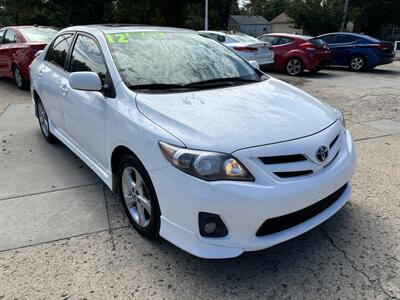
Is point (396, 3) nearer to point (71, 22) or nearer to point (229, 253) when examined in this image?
point (71, 22)

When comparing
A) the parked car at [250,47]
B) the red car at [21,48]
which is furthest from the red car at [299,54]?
the red car at [21,48]

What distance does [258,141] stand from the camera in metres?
2.36

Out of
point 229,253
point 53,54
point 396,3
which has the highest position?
point 396,3

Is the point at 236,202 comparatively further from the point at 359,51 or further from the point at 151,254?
the point at 359,51

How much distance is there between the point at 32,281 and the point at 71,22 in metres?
26.6

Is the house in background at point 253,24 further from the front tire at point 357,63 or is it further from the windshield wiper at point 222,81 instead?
the windshield wiper at point 222,81

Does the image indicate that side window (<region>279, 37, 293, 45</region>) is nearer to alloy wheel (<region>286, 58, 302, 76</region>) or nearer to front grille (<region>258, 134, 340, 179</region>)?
alloy wheel (<region>286, 58, 302, 76</region>)

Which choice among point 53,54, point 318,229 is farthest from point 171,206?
point 53,54

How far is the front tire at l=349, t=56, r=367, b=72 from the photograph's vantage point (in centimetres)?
1400

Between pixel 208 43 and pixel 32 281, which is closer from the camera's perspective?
pixel 32 281

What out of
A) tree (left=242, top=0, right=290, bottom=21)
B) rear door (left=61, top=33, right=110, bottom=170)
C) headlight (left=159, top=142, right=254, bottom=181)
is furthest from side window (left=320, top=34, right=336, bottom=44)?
tree (left=242, top=0, right=290, bottom=21)

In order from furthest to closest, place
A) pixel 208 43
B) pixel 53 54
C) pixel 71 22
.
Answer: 1. pixel 71 22
2. pixel 53 54
3. pixel 208 43

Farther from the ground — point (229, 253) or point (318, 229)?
point (229, 253)

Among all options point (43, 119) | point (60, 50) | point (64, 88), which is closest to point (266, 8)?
point (43, 119)
